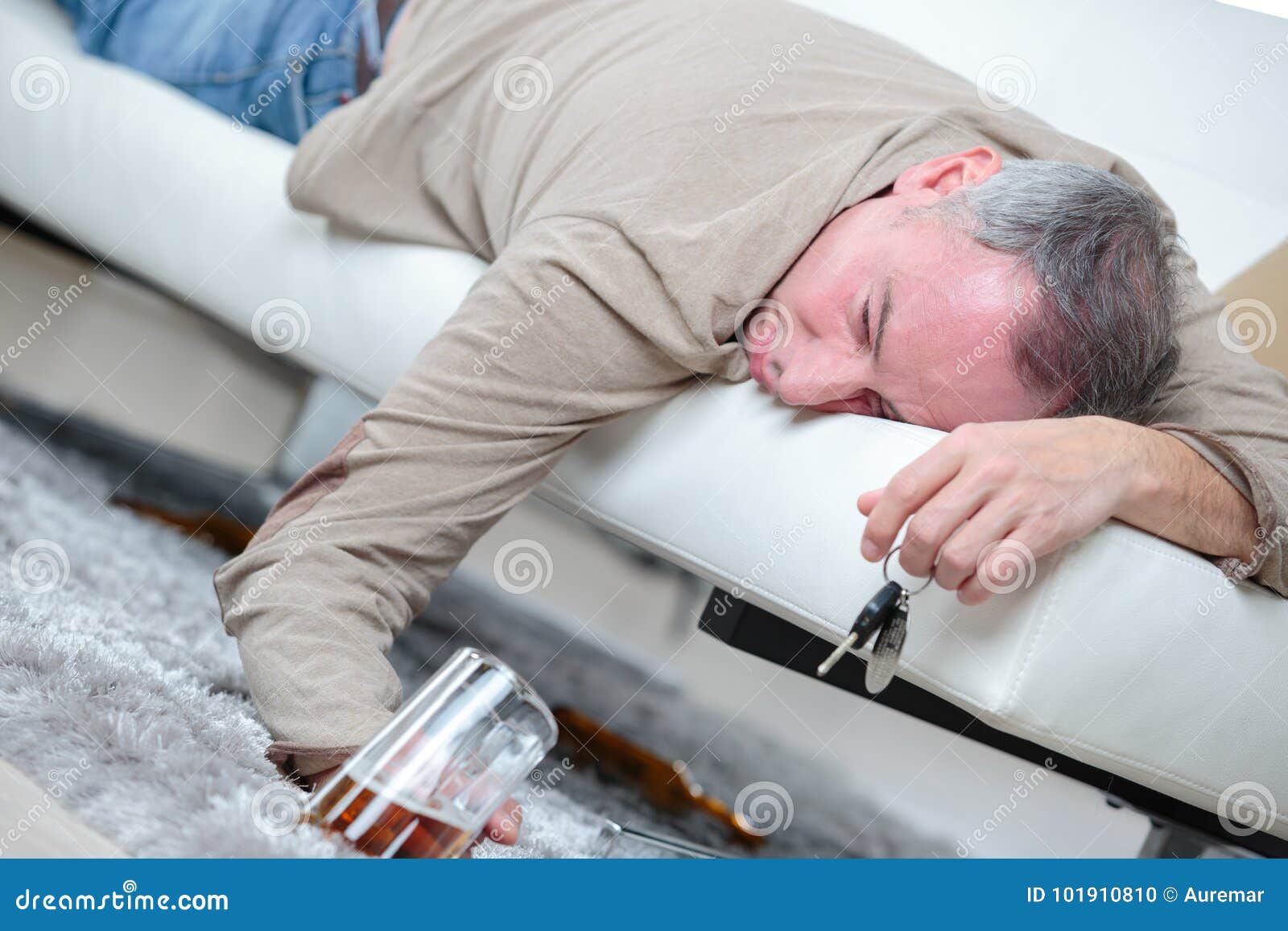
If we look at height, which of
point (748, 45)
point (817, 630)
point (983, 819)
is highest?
point (748, 45)

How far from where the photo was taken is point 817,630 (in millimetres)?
923

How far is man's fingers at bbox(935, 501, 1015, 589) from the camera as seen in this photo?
753 millimetres

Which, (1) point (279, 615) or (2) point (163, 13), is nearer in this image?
(1) point (279, 615)

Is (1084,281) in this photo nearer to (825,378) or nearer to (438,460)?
(825,378)

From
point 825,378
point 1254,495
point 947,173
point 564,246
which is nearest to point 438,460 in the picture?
point 564,246

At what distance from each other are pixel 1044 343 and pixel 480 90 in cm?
79

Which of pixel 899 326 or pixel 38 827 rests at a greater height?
pixel 899 326

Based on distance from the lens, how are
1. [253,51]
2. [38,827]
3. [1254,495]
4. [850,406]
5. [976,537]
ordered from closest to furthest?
[38,827] → [976,537] → [1254,495] → [850,406] → [253,51]

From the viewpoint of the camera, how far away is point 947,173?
1.04 metres

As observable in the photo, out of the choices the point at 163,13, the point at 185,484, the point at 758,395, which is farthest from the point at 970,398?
the point at 163,13

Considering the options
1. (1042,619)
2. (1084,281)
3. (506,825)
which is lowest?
(506,825)

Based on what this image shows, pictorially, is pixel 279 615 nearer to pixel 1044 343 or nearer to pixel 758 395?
pixel 758 395

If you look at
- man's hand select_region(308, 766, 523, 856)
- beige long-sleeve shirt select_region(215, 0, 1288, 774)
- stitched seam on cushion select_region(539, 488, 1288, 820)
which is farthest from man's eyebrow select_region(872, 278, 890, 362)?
man's hand select_region(308, 766, 523, 856)

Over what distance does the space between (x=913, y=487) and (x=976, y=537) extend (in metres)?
0.06
